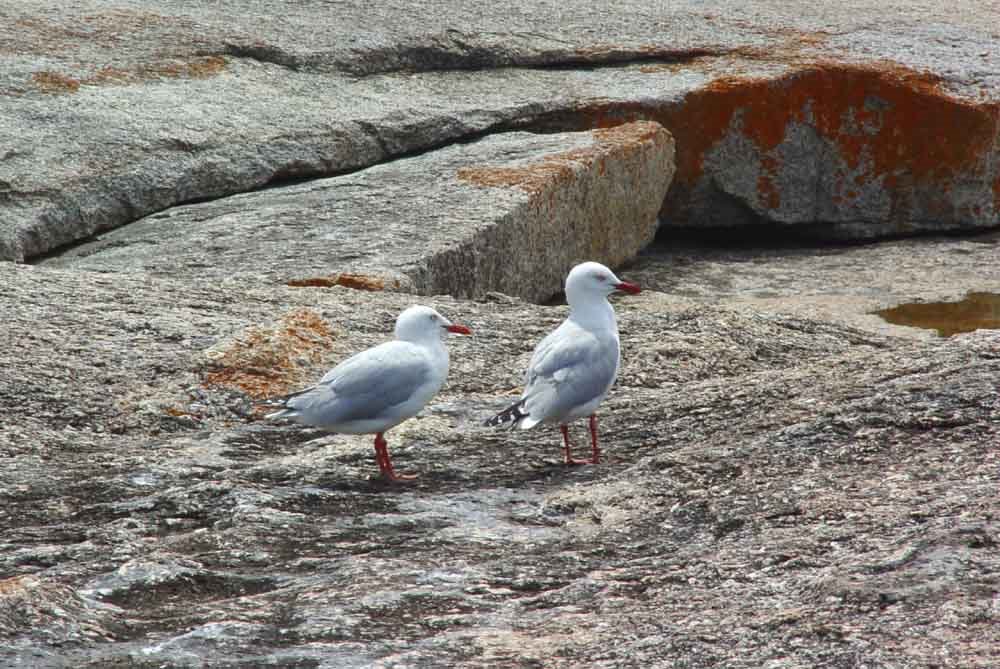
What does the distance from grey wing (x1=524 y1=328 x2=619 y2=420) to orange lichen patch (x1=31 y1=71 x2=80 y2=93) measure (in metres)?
5.10

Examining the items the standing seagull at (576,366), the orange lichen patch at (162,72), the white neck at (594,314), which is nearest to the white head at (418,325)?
the standing seagull at (576,366)

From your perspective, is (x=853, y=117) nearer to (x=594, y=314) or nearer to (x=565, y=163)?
(x=565, y=163)

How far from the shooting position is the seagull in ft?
15.3

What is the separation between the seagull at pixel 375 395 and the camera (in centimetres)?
467

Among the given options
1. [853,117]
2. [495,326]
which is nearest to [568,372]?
[495,326]

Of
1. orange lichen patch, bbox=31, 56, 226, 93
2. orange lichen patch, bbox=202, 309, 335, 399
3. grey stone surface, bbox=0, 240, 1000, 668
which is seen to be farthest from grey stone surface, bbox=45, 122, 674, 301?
orange lichen patch, bbox=31, 56, 226, 93

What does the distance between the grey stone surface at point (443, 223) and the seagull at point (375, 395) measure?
221cm

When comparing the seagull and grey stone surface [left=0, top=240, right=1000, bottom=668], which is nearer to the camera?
grey stone surface [left=0, top=240, right=1000, bottom=668]

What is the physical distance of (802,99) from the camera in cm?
1027

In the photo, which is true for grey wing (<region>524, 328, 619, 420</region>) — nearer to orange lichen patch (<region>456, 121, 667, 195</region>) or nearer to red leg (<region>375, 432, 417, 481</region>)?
red leg (<region>375, 432, 417, 481</region>)

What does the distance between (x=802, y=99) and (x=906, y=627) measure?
25.5 ft

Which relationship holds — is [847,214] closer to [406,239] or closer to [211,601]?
[406,239]

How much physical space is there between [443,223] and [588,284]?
2.65 metres

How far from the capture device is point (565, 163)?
8914mm
